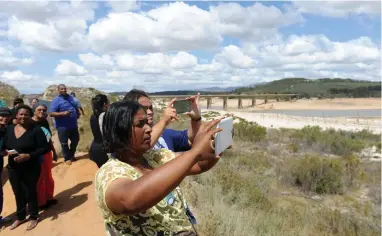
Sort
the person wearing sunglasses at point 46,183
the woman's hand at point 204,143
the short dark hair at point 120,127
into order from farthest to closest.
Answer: the person wearing sunglasses at point 46,183, the short dark hair at point 120,127, the woman's hand at point 204,143

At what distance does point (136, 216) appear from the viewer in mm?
1543

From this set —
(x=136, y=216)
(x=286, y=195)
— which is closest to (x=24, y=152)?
(x=136, y=216)

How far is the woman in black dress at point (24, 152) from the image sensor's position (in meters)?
4.83

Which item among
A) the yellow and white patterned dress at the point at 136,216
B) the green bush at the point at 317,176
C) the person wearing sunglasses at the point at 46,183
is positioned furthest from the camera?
the green bush at the point at 317,176

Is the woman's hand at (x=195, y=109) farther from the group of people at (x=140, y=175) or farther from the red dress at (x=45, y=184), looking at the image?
the red dress at (x=45, y=184)

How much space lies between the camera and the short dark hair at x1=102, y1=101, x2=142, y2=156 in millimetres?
1648

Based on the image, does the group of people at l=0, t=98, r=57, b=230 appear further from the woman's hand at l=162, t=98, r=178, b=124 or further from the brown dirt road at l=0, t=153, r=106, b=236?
the woman's hand at l=162, t=98, r=178, b=124

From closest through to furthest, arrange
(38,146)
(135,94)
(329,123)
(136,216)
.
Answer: (136,216), (135,94), (38,146), (329,123)

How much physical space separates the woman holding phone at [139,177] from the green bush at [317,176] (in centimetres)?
1008

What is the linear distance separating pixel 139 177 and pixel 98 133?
11.9ft

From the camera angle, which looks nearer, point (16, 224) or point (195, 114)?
point (195, 114)

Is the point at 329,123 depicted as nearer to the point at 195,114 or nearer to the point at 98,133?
the point at 98,133

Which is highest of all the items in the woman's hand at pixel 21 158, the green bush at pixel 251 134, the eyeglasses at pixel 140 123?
the eyeglasses at pixel 140 123

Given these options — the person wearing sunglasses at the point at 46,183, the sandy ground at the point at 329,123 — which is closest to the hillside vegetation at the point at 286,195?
the person wearing sunglasses at the point at 46,183
